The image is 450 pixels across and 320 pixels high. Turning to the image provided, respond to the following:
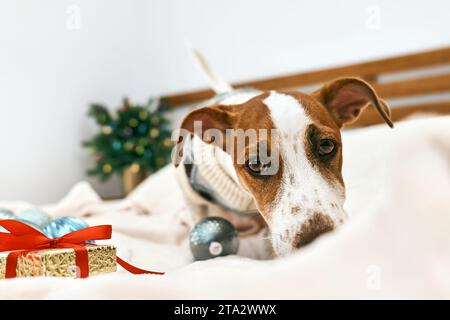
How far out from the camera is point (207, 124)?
880 millimetres

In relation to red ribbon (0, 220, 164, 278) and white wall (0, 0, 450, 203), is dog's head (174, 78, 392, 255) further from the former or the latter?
white wall (0, 0, 450, 203)

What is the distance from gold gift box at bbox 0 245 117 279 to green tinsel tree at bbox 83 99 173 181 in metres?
2.34

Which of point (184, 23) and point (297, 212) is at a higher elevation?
point (184, 23)

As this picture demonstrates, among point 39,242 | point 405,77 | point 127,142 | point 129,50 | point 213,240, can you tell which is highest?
point 129,50

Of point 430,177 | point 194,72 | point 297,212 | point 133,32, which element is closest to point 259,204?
point 297,212

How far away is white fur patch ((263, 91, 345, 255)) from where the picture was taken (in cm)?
66

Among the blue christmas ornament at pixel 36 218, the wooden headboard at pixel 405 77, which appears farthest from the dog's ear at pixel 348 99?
the wooden headboard at pixel 405 77

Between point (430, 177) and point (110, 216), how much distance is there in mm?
1280

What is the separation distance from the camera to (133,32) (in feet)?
11.8

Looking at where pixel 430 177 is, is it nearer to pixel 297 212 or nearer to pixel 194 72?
pixel 297 212

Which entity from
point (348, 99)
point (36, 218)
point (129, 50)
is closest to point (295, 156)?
point (348, 99)

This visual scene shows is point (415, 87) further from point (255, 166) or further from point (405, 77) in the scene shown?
point (255, 166)

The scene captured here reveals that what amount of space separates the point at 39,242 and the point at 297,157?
1.39 ft

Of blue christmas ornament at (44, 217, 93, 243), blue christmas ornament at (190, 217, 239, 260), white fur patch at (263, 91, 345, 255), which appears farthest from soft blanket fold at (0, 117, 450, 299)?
blue christmas ornament at (190, 217, 239, 260)
